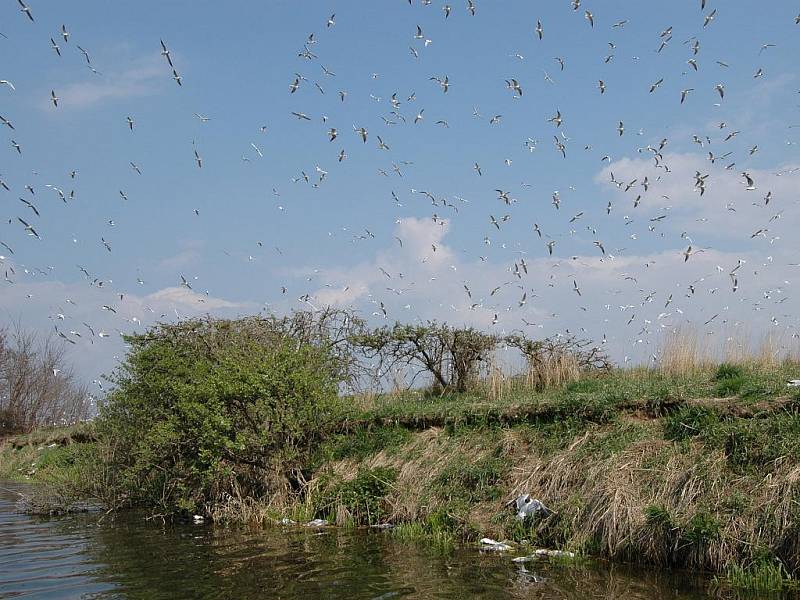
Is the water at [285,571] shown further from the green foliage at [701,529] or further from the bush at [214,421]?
the bush at [214,421]

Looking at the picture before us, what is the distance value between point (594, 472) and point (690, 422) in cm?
211

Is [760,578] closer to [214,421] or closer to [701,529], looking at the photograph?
[701,529]

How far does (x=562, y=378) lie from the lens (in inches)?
781

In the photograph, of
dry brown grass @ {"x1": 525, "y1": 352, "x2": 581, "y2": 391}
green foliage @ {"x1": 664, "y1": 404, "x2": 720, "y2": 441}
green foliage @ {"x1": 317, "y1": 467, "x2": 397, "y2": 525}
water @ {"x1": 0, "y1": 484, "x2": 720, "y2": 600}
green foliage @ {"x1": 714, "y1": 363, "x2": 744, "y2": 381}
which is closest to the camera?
water @ {"x1": 0, "y1": 484, "x2": 720, "y2": 600}

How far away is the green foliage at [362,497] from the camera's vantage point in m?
15.0

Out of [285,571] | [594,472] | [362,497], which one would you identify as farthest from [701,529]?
[362,497]

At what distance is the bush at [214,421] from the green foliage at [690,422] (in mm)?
7348

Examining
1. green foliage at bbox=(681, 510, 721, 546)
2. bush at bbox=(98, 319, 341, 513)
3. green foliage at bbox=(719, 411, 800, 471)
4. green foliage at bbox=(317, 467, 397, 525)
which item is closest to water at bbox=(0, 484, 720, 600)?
green foliage at bbox=(681, 510, 721, 546)

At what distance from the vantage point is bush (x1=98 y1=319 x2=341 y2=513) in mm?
15867

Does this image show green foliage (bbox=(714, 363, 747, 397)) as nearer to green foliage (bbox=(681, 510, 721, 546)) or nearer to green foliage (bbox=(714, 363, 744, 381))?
green foliage (bbox=(714, 363, 744, 381))

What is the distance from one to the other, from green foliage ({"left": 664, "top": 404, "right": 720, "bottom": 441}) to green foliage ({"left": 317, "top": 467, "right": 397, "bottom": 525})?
558 centimetres

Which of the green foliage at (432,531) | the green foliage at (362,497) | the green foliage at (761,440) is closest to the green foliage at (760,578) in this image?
the green foliage at (761,440)

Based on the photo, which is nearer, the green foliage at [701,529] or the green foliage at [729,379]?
the green foliage at [701,529]

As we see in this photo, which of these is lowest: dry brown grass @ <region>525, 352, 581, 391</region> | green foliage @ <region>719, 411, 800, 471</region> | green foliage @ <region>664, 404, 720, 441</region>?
green foliage @ <region>719, 411, 800, 471</region>
